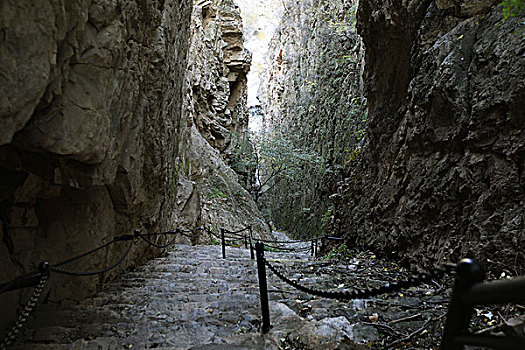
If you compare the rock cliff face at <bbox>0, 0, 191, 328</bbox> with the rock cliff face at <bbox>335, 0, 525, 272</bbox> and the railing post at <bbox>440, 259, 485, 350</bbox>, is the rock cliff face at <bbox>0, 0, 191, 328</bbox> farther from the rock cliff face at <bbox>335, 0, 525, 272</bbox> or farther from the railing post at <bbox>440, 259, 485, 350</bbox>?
the rock cliff face at <bbox>335, 0, 525, 272</bbox>

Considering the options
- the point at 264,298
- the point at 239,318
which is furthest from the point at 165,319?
the point at 264,298

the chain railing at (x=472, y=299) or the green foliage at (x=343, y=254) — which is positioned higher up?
the chain railing at (x=472, y=299)

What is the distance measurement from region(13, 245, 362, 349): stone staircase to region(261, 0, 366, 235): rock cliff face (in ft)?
25.6

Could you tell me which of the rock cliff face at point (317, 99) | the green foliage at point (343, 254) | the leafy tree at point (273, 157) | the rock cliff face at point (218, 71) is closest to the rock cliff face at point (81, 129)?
the green foliage at point (343, 254)

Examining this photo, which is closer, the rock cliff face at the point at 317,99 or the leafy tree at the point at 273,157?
the rock cliff face at the point at 317,99

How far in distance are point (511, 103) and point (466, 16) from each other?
2.12 m

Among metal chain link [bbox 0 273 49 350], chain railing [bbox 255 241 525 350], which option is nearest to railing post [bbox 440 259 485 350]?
chain railing [bbox 255 241 525 350]

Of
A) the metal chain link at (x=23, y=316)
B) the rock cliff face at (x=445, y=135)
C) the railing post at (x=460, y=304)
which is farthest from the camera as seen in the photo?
the rock cliff face at (x=445, y=135)

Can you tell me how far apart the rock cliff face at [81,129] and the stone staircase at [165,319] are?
1.19ft

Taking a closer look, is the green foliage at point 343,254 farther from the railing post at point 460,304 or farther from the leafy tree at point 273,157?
the leafy tree at point 273,157

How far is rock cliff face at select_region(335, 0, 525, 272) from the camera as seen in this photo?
3.34m

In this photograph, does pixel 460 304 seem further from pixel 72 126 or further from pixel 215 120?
pixel 215 120

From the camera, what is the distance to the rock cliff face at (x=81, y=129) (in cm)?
204

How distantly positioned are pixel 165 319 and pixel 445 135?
4233 millimetres
